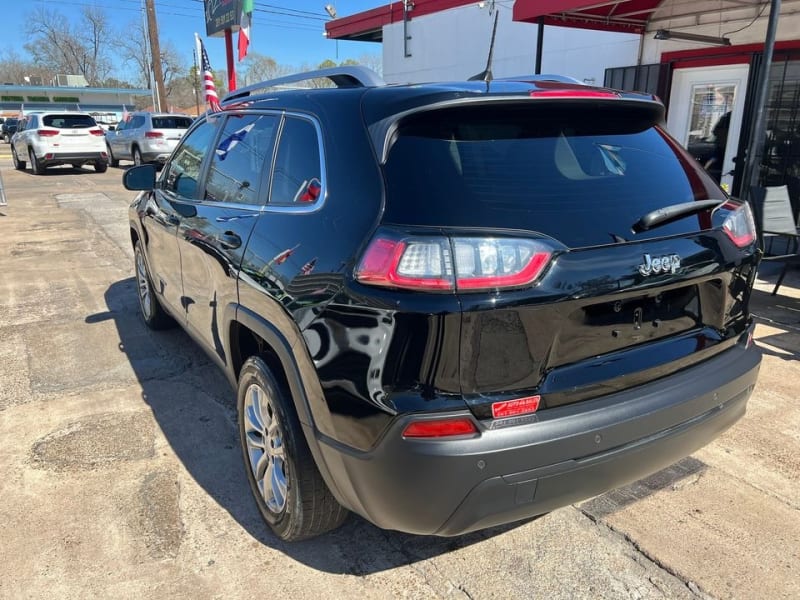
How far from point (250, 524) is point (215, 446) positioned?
2.47 feet

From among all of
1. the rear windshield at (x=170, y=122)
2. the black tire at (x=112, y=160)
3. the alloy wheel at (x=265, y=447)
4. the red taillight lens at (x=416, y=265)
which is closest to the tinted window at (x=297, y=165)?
the red taillight lens at (x=416, y=265)

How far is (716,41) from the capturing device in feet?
27.8

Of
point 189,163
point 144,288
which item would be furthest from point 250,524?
point 144,288

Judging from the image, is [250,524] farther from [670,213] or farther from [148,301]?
[148,301]

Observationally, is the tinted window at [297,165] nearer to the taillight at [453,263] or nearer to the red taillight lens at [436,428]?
the taillight at [453,263]

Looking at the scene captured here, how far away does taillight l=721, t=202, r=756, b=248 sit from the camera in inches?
94.8

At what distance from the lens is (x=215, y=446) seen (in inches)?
133

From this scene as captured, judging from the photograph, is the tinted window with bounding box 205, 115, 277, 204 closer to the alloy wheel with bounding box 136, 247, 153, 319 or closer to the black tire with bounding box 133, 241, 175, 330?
the black tire with bounding box 133, 241, 175, 330

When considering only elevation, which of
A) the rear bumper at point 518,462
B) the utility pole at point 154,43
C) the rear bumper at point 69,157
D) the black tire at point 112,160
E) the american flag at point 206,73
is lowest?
the black tire at point 112,160

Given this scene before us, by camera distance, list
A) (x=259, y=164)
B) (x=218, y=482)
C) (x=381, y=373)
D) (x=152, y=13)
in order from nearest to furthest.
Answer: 1. (x=381, y=373)
2. (x=259, y=164)
3. (x=218, y=482)
4. (x=152, y=13)

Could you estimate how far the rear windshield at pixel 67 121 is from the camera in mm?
18297

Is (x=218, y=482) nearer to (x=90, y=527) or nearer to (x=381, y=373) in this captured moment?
(x=90, y=527)

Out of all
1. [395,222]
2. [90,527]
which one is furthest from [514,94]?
[90,527]

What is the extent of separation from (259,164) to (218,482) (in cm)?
154
